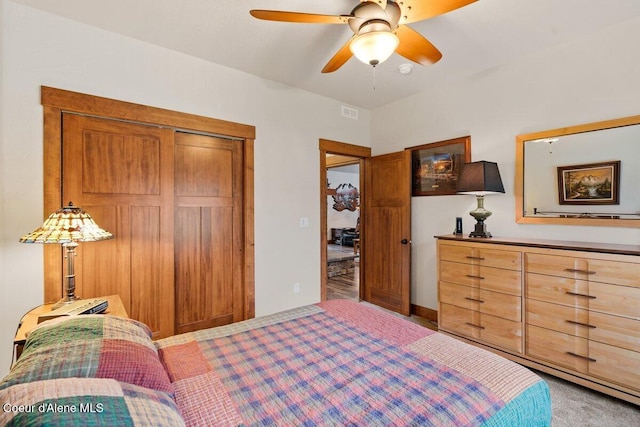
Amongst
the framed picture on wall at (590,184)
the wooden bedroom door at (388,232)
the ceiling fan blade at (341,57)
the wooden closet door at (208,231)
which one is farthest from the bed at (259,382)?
the wooden bedroom door at (388,232)

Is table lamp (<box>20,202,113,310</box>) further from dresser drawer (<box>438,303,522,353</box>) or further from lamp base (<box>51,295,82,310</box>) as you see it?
dresser drawer (<box>438,303,522,353</box>)

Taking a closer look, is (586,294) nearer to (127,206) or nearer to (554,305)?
(554,305)

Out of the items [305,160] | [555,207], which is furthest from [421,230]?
[305,160]

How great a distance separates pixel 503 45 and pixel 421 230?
2.03m

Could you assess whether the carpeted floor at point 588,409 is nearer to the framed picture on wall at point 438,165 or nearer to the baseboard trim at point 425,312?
the baseboard trim at point 425,312

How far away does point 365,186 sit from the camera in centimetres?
429

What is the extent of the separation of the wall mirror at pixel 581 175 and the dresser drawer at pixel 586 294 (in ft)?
1.98

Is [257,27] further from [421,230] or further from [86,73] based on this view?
[421,230]

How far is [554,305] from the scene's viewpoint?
2254mm

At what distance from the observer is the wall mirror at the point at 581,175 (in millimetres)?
2268

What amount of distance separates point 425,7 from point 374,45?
331 millimetres

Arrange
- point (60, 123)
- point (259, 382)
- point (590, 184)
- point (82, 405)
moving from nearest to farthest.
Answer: point (82, 405) < point (259, 382) < point (60, 123) < point (590, 184)

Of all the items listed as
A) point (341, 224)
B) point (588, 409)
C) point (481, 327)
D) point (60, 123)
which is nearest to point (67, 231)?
point (60, 123)

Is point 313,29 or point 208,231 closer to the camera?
point 313,29
